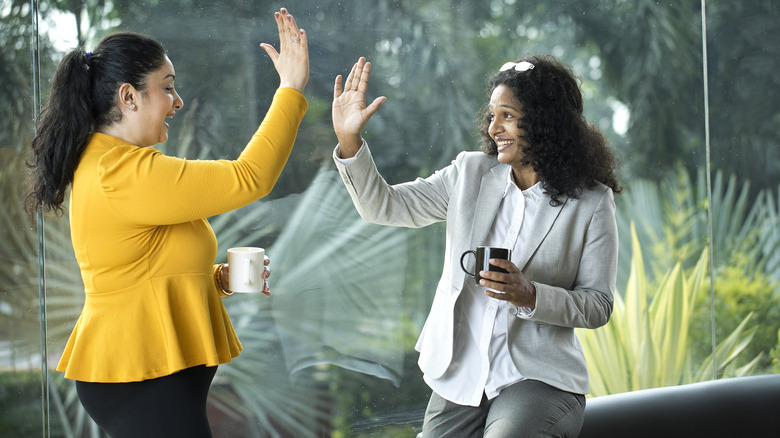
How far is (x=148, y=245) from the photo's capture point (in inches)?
61.4

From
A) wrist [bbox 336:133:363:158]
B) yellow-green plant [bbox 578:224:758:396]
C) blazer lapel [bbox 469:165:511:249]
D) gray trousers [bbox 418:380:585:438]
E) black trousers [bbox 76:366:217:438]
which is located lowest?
yellow-green plant [bbox 578:224:758:396]

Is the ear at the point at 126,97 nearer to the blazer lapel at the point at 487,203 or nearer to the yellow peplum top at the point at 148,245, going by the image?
the yellow peplum top at the point at 148,245

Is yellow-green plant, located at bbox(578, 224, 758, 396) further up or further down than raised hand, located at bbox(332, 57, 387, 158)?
further down

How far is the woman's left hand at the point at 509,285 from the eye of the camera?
1.80 meters

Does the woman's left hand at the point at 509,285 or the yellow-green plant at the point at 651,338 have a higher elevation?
the woman's left hand at the point at 509,285

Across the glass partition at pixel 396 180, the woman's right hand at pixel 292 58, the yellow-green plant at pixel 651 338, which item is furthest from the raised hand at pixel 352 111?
the yellow-green plant at pixel 651 338

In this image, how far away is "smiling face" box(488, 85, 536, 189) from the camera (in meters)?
2.10

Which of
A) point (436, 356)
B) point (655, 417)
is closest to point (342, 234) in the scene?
point (436, 356)

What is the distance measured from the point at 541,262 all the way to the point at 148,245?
3.50ft

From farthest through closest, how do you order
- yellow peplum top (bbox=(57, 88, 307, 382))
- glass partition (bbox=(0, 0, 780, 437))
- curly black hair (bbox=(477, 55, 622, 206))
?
glass partition (bbox=(0, 0, 780, 437)) → curly black hair (bbox=(477, 55, 622, 206)) → yellow peplum top (bbox=(57, 88, 307, 382))

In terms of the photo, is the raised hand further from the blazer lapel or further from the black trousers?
the black trousers

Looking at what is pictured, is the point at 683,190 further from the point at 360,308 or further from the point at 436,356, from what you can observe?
the point at 436,356

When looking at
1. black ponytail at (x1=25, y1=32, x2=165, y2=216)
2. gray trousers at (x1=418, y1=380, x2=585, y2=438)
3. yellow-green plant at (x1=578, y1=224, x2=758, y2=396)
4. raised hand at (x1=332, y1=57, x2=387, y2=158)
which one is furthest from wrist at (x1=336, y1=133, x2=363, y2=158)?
yellow-green plant at (x1=578, y1=224, x2=758, y2=396)

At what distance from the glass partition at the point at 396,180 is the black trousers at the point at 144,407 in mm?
1304
